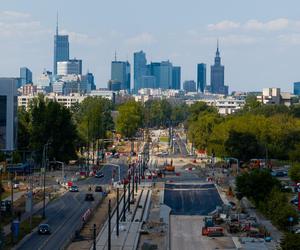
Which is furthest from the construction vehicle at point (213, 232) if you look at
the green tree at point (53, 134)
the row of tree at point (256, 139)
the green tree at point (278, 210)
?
the green tree at point (53, 134)

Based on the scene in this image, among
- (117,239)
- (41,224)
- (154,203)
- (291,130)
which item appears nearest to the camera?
(117,239)

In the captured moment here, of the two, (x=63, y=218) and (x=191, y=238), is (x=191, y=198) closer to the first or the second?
(x=63, y=218)

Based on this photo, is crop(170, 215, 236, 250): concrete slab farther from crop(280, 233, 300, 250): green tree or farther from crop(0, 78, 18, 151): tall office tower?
crop(0, 78, 18, 151): tall office tower

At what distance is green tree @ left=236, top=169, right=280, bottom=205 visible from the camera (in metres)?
51.4

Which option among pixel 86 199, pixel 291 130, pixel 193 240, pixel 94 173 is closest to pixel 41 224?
pixel 193 240

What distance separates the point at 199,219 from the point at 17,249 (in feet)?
48.6

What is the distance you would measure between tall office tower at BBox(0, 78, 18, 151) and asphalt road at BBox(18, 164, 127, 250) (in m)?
5.36

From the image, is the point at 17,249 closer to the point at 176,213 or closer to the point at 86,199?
the point at 176,213

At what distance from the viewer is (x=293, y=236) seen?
3066 cm

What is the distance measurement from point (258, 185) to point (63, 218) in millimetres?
12930

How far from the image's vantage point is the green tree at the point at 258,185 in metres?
51.4

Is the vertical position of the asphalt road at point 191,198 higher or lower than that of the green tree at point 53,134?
lower

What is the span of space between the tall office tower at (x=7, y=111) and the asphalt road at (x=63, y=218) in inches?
211

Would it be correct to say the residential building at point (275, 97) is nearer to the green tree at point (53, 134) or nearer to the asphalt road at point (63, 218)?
the green tree at point (53, 134)
